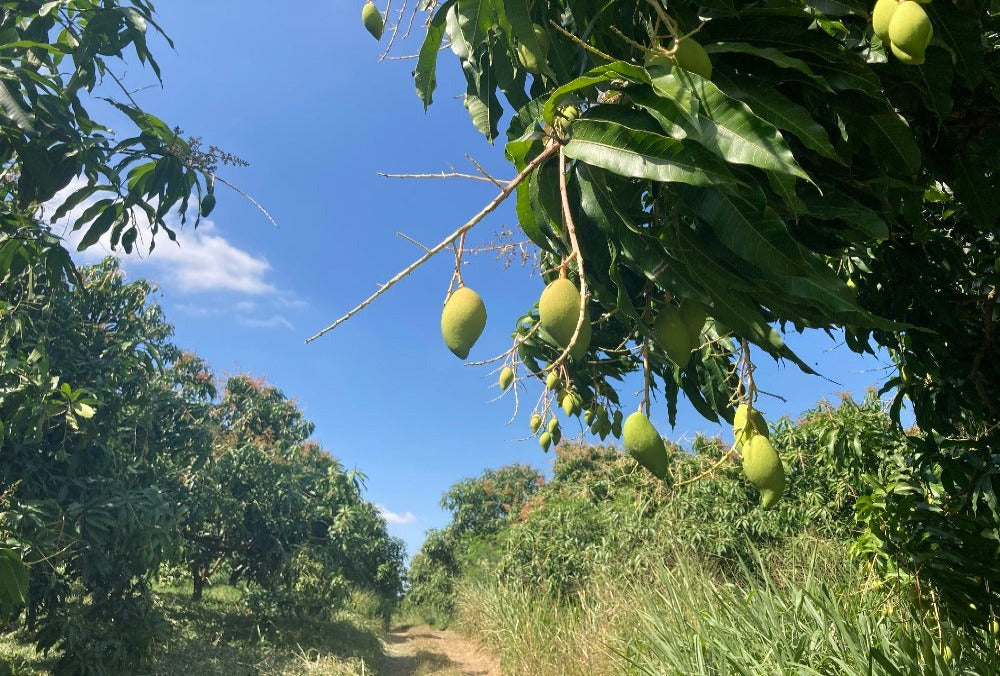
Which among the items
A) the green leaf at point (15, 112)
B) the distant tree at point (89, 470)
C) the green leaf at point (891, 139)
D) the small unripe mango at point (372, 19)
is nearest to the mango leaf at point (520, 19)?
the green leaf at point (891, 139)

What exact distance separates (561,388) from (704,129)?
1.27 m

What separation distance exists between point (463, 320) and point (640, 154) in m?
0.27

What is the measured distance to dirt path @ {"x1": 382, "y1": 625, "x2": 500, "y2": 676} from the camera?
7.60m

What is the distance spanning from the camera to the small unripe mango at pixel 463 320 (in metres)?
0.75

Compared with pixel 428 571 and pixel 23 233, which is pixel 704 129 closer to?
pixel 23 233

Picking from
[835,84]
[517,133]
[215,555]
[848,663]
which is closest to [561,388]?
[517,133]

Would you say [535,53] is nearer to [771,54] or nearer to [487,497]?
[771,54]

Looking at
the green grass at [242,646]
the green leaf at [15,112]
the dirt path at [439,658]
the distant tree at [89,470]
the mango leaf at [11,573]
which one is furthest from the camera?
the dirt path at [439,658]

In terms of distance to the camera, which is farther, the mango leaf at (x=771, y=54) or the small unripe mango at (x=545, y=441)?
the small unripe mango at (x=545, y=441)

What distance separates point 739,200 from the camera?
25.7 inches

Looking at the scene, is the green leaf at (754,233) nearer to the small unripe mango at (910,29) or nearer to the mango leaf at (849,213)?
the mango leaf at (849,213)

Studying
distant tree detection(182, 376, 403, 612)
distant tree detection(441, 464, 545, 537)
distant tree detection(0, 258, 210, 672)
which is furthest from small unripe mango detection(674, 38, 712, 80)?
distant tree detection(441, 464, 545, 537)

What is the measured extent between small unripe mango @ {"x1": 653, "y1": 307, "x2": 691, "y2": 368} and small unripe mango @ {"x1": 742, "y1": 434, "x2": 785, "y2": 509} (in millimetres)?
148

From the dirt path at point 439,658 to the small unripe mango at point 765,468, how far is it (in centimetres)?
676
